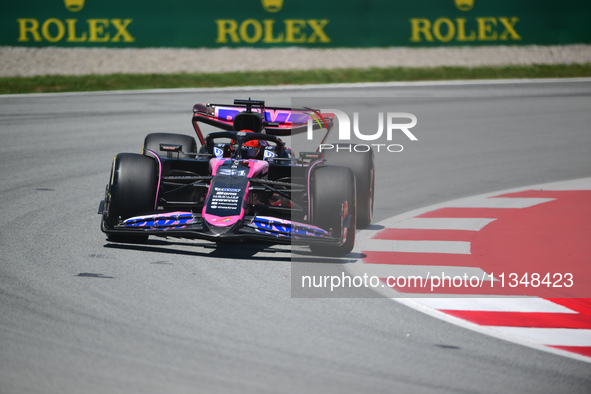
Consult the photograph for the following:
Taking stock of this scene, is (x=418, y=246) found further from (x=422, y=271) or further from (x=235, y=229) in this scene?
(x=235, y=229)

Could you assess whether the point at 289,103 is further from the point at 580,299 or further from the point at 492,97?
the point at 580,299

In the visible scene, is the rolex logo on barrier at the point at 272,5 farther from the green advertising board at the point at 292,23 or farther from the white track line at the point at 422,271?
the white track line at the point at 422,271

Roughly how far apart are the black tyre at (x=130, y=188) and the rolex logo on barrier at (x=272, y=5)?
565 inches

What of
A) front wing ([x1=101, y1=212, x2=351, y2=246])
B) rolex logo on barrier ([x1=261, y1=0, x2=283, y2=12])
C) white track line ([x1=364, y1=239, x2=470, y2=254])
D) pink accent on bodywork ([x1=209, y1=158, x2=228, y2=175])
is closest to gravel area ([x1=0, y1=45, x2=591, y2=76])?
rolex logo on barrier ([x1=261, y1=0, x2=283, y2=12])

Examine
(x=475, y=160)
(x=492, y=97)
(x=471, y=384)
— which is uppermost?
(x=492, y=97)

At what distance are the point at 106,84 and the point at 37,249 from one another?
12.7 meters

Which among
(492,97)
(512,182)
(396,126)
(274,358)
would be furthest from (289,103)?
(274,358)

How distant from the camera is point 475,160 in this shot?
512 inches

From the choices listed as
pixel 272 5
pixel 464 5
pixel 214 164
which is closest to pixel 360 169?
pixel 214 164

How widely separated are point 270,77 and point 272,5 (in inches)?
78.8

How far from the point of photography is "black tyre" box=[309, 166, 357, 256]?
24.2 ft

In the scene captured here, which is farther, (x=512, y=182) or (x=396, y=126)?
(x=396, y=126)

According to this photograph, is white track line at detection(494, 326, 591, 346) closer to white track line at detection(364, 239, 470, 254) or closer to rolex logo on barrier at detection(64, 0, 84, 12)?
white track line at detection(364, 239, 470, 254)

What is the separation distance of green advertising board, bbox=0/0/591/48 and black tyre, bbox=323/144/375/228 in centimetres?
1318
